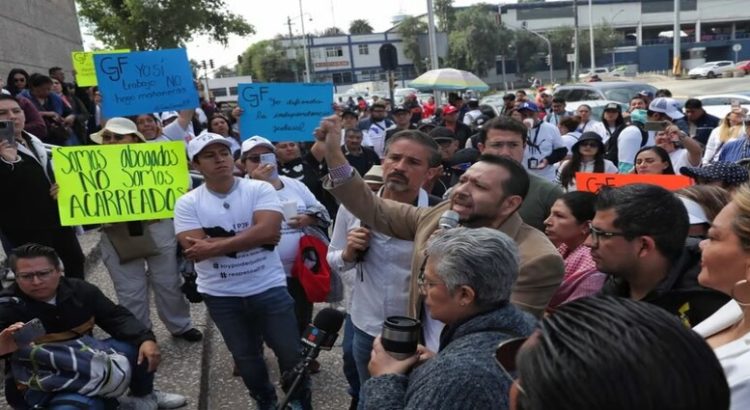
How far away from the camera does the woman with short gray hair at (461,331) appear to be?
1.53 m

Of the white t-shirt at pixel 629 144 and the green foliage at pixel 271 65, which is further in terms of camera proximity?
the green foliage at pixel 271 65

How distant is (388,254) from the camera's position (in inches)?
116

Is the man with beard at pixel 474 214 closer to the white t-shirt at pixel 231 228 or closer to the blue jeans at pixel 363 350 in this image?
A: the blue jeans at pixel 363 350

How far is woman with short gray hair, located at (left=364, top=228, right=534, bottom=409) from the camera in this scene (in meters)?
1.53

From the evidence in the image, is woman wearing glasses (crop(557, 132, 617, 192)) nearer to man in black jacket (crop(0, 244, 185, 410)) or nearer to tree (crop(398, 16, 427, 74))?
man in black jacket (crop(0, 244, 185, 410))

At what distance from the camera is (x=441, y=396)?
→ 1529 millimetres

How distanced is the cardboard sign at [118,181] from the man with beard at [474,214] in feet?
6.56

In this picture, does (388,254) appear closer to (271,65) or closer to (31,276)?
(31,276)

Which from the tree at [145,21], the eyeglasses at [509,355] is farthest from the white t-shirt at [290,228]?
the tree at [145,21]

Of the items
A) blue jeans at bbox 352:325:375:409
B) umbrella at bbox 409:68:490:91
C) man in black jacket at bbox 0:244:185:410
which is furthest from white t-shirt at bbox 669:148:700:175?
umbrella at bbox 409:68:490:91

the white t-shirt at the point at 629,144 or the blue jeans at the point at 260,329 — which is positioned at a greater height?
the white t-shirt at the point at 629,144

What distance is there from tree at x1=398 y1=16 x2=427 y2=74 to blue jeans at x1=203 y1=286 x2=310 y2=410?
66976mm

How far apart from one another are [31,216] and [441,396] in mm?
3656

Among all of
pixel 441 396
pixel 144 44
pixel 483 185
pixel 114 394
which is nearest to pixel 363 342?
pixel 483 185
